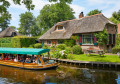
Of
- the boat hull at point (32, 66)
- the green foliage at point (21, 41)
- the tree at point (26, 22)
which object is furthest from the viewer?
the tree at point (26, 22)

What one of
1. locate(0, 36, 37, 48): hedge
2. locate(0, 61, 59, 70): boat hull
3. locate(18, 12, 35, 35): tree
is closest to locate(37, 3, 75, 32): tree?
locate(0, 36, 37, 48): hedge

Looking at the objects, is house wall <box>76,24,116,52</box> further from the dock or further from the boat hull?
the boat hull

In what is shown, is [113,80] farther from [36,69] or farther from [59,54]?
[59,54]

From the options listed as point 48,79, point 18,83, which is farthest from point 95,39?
point 18,83

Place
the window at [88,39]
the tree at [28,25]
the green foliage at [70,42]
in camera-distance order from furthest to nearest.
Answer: the tree at [28,25]
the green foliage at [70,42]
the window at [88,39]

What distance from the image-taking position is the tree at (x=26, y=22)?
60969 millimetres

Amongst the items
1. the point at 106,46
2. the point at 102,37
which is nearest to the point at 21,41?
the point at 102,37

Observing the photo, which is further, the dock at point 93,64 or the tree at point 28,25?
the tree at point 28,25

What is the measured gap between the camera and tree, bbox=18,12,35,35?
61.0 m

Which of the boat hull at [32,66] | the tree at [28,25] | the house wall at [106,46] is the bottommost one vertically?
the boat hull at [32,66]

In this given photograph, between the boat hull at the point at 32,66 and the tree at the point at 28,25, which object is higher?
the tree at the point at 28,25

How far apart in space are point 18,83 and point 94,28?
55.0 feet

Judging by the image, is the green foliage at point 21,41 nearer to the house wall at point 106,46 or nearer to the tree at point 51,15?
the tree at point 51,15

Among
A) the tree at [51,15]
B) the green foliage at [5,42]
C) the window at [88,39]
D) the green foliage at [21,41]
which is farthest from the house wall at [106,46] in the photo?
the green foliage at [5,42]
